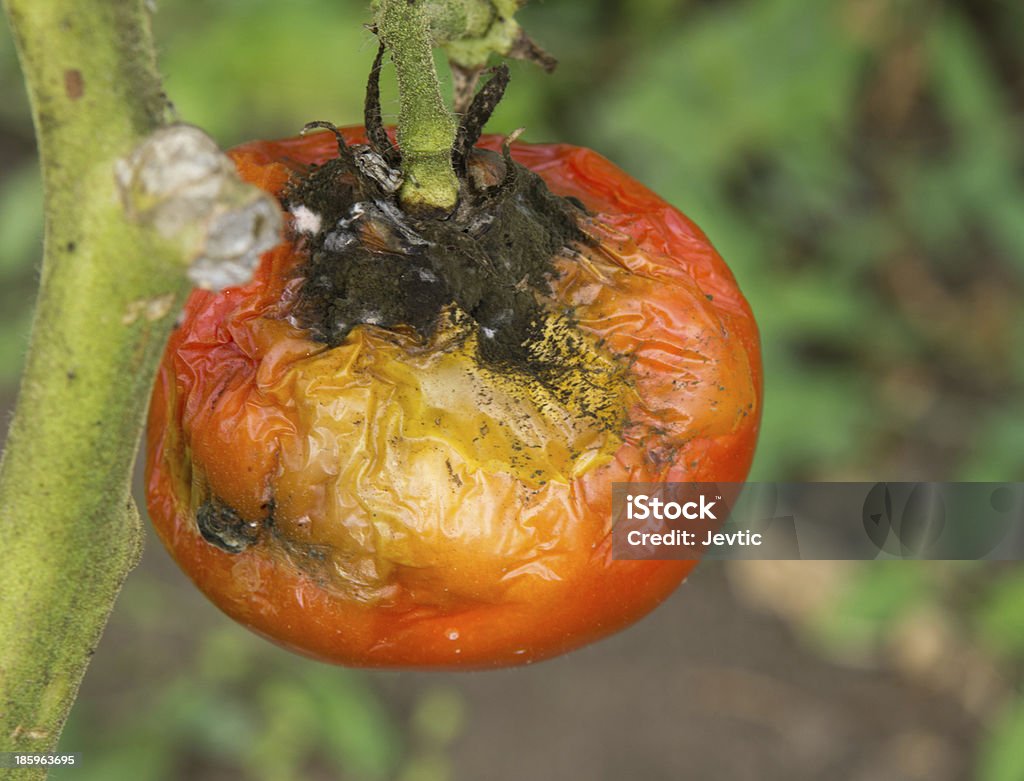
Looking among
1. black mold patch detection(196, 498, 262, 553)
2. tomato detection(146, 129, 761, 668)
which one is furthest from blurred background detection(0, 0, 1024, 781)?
black mold patch detection(196, 498, 262, 553)

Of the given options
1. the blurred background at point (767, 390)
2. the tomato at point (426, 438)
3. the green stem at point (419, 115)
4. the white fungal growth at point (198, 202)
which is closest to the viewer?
the white fungal growth at point (198, 202)

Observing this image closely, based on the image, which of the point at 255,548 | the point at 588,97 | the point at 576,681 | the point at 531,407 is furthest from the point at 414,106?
the point at 576,681

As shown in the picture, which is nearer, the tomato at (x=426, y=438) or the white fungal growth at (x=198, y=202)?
the white fungal growth at (x=198, y=202)

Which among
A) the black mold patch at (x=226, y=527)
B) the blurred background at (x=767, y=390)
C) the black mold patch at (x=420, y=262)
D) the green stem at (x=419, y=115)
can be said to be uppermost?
the green stem at (x=419, y=115)

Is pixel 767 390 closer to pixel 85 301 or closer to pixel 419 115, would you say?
pixel 419 115

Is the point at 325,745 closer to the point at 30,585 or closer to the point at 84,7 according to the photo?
the point at 30,585

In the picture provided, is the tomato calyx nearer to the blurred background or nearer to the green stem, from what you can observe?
the green stem

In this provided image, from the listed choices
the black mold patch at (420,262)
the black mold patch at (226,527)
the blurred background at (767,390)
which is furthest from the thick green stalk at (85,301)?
the blurred background at (767,390)

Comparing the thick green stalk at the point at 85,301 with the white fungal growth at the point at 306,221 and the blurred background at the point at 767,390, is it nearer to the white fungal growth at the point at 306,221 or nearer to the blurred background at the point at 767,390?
the white fungal growth at the point at 306,221
